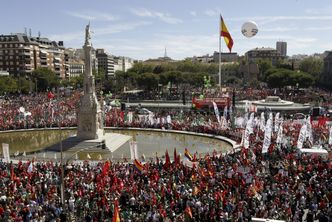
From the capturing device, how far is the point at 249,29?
5719 cm

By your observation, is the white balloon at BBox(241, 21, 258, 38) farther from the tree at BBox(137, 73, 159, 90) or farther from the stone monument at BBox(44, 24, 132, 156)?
the tree at BBox(137, 73, 159, 90)

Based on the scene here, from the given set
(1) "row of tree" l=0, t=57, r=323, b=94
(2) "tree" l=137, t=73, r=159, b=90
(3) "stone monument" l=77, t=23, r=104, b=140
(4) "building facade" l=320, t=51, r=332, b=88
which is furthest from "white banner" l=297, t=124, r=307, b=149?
(4) "building facade" l=320, t=51, r=332, b=88

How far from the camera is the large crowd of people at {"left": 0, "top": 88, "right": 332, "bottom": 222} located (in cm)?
2123

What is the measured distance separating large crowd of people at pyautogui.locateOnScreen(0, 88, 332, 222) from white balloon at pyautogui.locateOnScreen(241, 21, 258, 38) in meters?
27.6

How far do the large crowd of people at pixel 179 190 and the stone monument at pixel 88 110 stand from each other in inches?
394

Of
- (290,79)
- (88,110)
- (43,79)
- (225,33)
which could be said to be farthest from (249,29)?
(43,79)

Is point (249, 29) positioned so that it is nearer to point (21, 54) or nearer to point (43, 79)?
point (43, 79)

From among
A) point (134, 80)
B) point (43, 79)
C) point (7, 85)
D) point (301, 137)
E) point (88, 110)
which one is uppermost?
point (43, 79)

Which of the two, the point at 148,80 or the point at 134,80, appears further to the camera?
the point at 134,80

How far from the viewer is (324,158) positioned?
32125 mm

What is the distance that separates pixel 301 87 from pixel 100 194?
108 meters

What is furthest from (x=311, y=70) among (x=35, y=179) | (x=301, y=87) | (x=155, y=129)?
(x=35, y=179)

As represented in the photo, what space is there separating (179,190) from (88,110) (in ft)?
67.3

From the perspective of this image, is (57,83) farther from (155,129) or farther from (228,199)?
(228,199)
